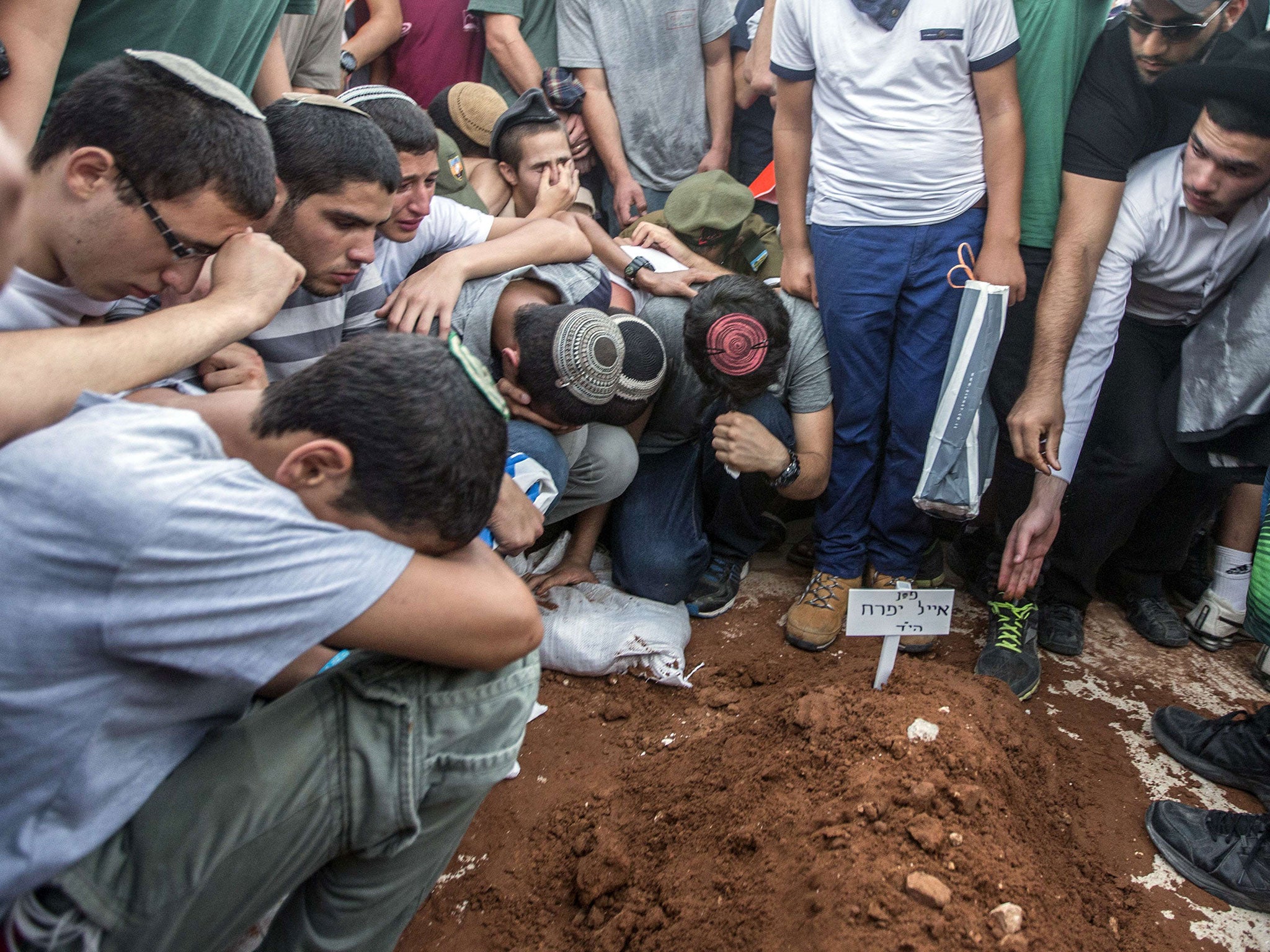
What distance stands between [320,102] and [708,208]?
5.38ft

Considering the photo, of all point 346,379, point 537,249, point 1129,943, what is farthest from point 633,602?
point 346,379

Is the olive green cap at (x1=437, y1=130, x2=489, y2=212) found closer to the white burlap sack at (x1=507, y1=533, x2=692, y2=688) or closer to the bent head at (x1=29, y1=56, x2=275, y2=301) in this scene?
the white burlap sack at (x1=507, y1=533, x2=692, y2=688)

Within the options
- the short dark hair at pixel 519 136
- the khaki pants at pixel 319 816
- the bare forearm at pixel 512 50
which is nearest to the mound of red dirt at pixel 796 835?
the khaki pants at pixel 319 816

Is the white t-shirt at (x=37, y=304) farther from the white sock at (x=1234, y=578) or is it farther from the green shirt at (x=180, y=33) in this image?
the white sock at (x=1234, y=578)

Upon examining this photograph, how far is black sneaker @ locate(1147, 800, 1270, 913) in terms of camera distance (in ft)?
6.77

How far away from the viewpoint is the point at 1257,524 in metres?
3.10

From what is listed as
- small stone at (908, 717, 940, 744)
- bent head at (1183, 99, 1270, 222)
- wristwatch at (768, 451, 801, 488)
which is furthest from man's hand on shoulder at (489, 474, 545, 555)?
bent head at (1183, 99, 1270, 222)

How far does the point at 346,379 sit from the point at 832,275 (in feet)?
6.71

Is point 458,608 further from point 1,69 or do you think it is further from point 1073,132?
point 1073,132

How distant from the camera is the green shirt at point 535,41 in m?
3.91

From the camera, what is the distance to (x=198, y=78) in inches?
68.5

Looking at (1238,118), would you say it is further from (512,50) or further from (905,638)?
(512,50)

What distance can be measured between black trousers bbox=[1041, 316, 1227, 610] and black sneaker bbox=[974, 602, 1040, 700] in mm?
259

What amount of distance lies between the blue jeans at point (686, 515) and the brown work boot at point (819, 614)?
32 centimetres
